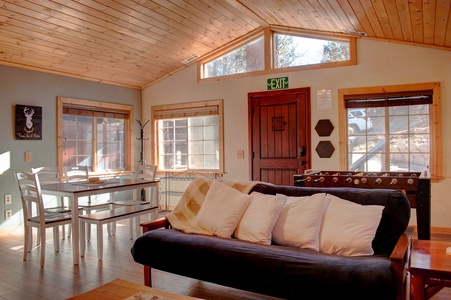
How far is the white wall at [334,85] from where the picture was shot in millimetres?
4480

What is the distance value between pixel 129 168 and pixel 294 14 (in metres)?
3.90

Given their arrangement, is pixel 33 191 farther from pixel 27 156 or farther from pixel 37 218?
pixel 27 156

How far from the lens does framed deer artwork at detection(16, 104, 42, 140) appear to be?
15.8 feet

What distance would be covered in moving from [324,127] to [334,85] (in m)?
0.61

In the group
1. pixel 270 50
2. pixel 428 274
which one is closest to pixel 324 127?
pixel 270 50

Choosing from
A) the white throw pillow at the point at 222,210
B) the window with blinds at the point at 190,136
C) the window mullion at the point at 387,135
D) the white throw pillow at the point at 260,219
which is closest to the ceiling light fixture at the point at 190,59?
the window with blinds at the point at 190,136

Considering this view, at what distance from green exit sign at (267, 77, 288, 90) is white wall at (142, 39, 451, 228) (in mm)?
81

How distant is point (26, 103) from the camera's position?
194 inches

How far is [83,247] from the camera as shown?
377 centimetres

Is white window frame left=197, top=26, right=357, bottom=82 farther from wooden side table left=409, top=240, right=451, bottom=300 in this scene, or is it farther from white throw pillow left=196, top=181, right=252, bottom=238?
wooden side table left=409, top=240, right=451, bottom=300

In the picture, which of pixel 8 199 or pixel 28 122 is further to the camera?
pixel 28 122

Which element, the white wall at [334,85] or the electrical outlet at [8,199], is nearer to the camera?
the white wall at [334,85]

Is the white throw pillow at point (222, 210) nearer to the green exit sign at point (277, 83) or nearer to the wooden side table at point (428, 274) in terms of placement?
the wooden side table at point (428, 274)

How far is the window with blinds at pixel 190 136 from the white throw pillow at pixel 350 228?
3580mm
